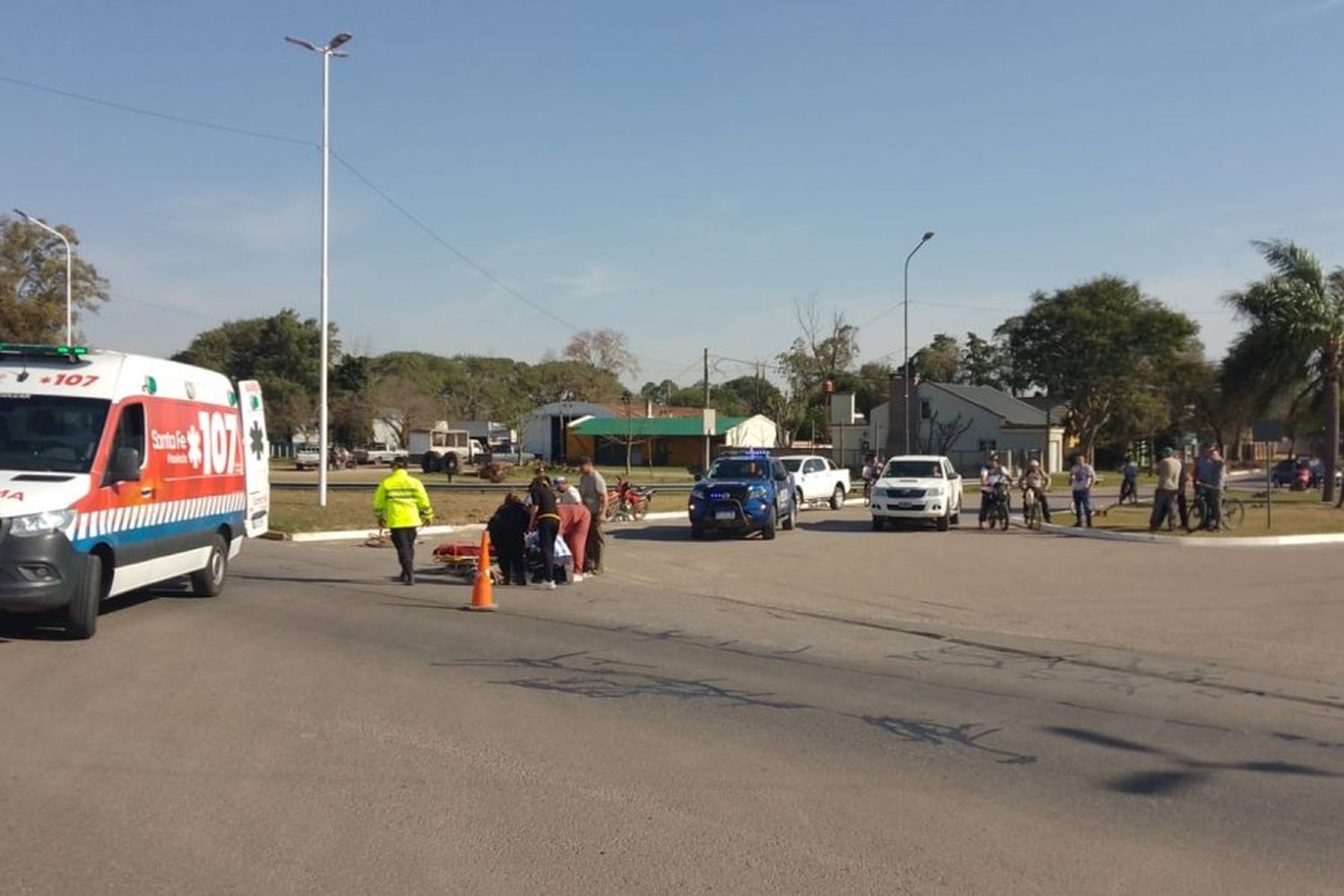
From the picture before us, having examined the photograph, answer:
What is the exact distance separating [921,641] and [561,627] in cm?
381

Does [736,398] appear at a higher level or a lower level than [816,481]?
higher

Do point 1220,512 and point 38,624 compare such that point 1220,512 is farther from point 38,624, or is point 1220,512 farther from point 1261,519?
point 38,624

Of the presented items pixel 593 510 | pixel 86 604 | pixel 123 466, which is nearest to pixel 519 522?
pixel 593 510

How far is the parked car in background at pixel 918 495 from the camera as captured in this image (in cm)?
2791

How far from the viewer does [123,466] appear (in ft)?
35.9

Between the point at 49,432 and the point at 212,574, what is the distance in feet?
11.9

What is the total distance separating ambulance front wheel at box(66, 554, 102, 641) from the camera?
1055cm

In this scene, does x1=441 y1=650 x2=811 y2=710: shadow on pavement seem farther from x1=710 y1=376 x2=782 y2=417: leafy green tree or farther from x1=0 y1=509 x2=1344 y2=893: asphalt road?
x1=710 y1=376 x2=782 y2=417: leafy green tree

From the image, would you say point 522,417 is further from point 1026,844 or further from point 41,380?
point 1026,844

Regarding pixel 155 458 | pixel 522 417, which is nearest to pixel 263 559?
pixel 155 458

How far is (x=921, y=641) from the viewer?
12.3m

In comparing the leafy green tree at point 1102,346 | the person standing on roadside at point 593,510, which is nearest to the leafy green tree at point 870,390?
the leafy green tree at point 1102,346

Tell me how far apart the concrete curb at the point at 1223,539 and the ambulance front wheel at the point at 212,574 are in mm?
18258

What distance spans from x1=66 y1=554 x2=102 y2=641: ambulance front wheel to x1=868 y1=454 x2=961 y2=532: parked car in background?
66.3ft
